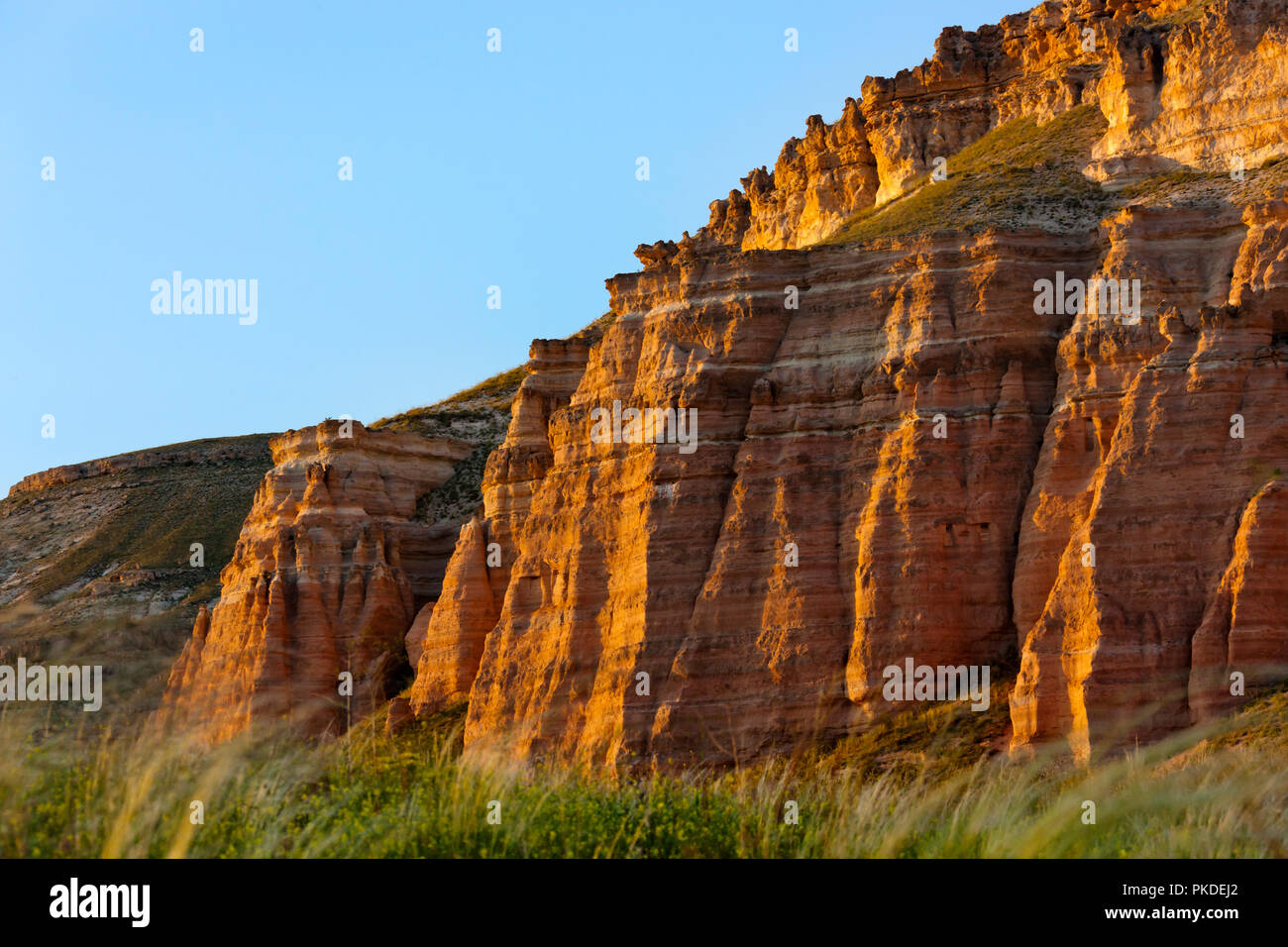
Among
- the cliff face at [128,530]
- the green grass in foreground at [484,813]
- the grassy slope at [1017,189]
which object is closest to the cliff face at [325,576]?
the cliff face at [128,530]

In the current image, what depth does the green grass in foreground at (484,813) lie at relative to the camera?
50.4ft

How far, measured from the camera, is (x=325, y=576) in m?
67.2

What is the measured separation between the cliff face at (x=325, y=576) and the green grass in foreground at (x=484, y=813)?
4110 centimetres

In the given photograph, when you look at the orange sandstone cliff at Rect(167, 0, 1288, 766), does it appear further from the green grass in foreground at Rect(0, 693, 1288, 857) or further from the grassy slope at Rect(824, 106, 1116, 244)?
the green grass in foreground at Rect(0, 693, 1288, 857)

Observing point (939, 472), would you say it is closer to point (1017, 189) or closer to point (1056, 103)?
point (1017, 189)

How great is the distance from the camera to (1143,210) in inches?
1839

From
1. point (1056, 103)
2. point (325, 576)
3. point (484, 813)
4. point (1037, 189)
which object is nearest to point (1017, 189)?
point (1037, 189)

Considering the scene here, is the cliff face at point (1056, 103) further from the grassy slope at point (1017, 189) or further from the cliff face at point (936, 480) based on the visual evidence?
the grassy slope at point (1017, 189)

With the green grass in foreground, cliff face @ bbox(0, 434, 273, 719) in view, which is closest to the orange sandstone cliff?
the green grass in foreground

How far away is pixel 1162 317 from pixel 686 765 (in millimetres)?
15638

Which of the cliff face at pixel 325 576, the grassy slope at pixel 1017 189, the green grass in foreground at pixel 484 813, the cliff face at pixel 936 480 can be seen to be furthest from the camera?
the cliff face at pixel 325 576

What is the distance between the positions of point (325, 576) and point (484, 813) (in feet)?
166
